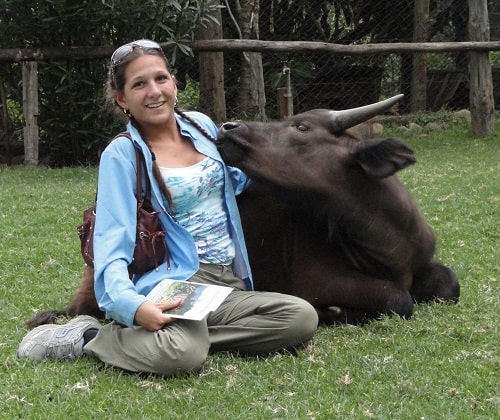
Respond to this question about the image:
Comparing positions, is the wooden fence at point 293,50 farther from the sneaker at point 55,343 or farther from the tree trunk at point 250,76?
the sneaker at point 55,343

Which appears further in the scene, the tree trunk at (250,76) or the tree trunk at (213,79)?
the tree trunk at (250,76)

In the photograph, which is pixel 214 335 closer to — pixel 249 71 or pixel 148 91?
pixel 148 91

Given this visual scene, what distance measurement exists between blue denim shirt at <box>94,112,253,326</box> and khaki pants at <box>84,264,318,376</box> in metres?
0.12

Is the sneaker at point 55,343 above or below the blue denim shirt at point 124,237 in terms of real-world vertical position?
below

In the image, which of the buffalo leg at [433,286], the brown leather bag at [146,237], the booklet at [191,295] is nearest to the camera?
the booklet at [191,295]

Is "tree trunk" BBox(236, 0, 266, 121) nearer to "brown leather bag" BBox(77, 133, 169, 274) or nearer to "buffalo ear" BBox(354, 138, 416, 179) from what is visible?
"buffalo ear" BBox(354, 138, 416, 179)

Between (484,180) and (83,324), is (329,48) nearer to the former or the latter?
(484,180)

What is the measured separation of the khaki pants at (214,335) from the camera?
164 inches

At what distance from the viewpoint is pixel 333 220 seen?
4984mm

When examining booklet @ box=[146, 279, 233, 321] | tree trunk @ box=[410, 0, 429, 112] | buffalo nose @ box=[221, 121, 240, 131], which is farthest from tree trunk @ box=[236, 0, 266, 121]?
booklet @ box=[146, 279, 233, 321]

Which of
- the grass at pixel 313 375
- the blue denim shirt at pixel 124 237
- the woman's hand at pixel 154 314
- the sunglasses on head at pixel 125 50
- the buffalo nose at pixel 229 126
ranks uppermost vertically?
the sunglasses on head at pixel 125 50

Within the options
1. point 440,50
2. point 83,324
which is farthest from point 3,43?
point 83,324

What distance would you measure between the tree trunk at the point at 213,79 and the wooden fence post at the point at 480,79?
10.9ft

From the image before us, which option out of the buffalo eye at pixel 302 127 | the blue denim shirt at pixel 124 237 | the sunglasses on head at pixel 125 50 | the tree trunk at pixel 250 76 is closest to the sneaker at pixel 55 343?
the blue denim shirt at pixel 124 237
